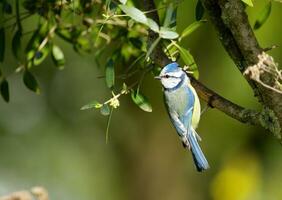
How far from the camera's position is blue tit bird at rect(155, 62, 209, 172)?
2033mm

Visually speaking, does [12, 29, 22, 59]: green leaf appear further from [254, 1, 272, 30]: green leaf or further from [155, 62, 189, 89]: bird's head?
[254, 1, 272, 30]: green leaf

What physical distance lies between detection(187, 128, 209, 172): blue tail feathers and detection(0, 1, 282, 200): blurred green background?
1735 mm

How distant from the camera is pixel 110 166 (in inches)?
304

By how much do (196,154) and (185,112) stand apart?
0.34 feet

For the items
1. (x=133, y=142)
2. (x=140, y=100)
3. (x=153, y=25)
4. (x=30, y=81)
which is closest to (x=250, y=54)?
(x=153, y=25)

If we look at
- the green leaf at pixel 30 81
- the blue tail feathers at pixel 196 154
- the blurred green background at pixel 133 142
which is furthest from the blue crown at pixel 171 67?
the blurred green background at pixel 133 142

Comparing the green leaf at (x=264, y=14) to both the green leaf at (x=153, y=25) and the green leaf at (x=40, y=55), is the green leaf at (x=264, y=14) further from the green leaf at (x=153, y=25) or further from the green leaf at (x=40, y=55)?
the green leaf at (x=40, y=55)

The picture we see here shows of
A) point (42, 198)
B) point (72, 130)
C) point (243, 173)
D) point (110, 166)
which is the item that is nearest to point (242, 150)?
point (243, 173)

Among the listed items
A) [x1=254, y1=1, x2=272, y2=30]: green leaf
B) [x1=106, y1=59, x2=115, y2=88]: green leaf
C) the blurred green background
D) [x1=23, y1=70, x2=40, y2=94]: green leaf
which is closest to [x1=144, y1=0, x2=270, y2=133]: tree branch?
[x1=106, y1=59, x2=115, y2=88]: green leaf

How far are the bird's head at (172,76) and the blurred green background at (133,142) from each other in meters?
1.75

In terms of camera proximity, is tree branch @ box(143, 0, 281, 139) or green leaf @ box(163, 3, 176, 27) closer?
tree branch @ box(143, 0, 281, 139)

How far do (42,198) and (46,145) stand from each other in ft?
23.6

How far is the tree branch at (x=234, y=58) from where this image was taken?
5.80ft

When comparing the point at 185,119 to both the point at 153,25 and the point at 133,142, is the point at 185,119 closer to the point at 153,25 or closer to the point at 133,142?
the point at 153,25
